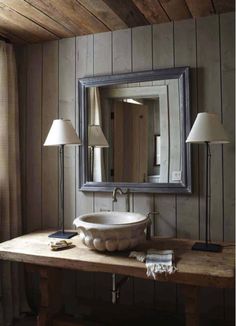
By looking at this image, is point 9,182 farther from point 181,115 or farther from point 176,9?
point 176,9

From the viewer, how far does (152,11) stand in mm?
2049

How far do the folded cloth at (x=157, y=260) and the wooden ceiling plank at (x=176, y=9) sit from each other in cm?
145

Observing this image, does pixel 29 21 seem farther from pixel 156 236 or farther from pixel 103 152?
pixel 156 236

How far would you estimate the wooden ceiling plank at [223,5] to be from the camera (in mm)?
1921

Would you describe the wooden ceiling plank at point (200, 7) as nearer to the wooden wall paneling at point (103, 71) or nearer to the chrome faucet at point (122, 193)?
the wooden wall paneling at point (103, 71)

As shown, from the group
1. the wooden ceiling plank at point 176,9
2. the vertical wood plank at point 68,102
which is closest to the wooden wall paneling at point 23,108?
the vertical wood plank at point 68,102

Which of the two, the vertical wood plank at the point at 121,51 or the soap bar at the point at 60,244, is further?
the vertical wood plank at the point at 121,51

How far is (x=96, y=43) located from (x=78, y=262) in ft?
5.18

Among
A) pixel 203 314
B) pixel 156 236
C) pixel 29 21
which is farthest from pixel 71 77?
pixel 203 314

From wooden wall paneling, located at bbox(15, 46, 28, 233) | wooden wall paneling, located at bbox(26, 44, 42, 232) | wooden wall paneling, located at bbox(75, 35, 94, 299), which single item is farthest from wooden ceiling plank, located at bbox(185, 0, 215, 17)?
wooden wall paneling, located at bbox(15, 46, 28, 233)

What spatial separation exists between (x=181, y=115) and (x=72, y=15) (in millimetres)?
966

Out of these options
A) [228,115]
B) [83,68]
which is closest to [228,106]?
[228,115]

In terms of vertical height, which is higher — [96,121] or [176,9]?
[176,9]

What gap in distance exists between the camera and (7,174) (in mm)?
2426
